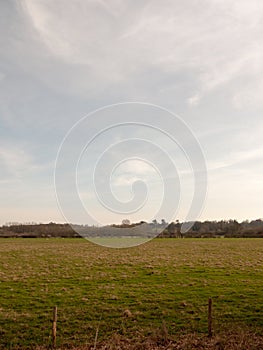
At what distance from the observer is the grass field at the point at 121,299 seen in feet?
52.9

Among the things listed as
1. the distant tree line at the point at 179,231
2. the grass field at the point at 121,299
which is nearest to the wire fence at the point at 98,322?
the grass field at the point at 121,299

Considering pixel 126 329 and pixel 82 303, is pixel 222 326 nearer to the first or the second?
pixel 126 329

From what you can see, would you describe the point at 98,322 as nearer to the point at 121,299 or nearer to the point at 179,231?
the point at 121,299

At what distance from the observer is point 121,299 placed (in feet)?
69.4

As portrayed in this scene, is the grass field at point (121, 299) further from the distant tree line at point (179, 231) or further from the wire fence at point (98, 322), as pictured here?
the distant tree line at point (179, 231)

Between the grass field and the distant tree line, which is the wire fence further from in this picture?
the distant tree line

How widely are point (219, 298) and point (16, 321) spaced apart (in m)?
11.1

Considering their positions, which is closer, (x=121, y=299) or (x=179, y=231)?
(x=121, y=299)

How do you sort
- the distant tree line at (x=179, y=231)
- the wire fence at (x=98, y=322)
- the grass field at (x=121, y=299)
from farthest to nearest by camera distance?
the distant tree line at (x=179, y=231), the grass field at (x=121, y=299), the wire fence at (x=98, y=322)

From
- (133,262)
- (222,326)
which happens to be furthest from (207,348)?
(133,262)

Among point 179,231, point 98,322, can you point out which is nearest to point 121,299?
point 98,322

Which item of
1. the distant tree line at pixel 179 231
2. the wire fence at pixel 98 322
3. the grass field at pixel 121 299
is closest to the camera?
the wire fence at pixel 98 322

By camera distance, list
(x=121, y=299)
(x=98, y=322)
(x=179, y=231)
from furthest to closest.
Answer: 1. (x=179, y=231)
2. (x=121, y=299)
3. (x=98, y=322)

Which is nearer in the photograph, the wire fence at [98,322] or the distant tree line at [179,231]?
the wire fence at [98,322]
